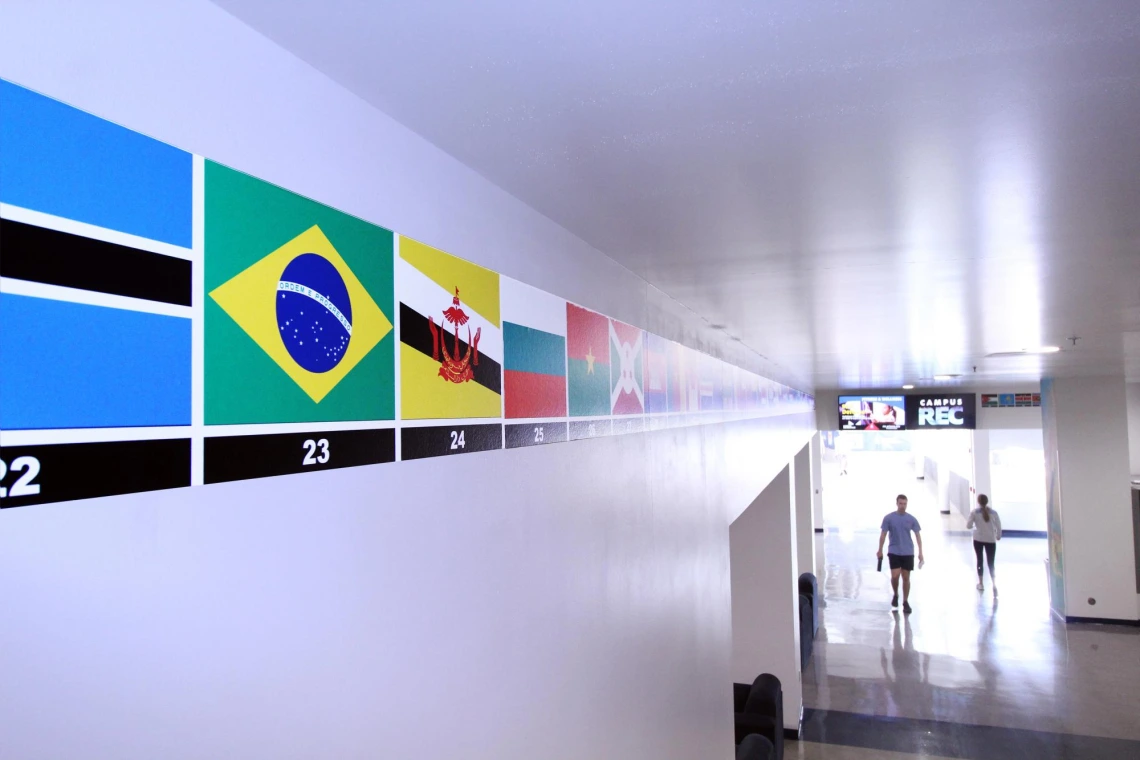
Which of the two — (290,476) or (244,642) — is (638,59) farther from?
(244,642)

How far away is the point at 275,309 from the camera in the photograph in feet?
2.71

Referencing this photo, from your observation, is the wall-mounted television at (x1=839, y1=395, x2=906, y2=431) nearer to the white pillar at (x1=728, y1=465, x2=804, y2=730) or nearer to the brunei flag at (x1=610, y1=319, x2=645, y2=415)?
the white pillar at (x1=728, y1=465, x2=804, y2=730)

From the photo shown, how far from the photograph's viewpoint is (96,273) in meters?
0.63

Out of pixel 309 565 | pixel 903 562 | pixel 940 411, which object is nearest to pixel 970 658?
pixel 903 562

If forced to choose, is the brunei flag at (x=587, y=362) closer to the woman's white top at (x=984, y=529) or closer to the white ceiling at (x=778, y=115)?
the white ceiling at (x=778, y=115)

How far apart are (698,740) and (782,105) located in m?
2.26

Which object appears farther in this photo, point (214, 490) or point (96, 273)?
point (214, 490)

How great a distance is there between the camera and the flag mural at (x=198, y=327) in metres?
0.59

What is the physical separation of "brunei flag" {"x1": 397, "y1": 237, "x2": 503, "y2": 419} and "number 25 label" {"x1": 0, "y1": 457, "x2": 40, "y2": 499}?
499mm

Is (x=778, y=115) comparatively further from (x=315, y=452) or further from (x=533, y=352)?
(x=315, y=452)

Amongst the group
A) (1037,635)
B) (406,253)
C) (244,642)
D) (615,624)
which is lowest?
(1037,635)

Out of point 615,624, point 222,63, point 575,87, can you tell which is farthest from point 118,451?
point 615,624

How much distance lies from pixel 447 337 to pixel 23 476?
25.4 inches

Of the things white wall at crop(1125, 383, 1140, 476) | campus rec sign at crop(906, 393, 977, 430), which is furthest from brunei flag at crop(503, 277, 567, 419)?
white wall at crop(1125, 383, 1140, 476)
